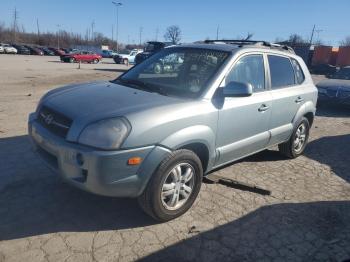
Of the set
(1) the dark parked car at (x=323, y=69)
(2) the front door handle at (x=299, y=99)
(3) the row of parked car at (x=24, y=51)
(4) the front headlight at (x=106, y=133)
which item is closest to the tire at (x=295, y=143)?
(2) the front door handle at (x=299, y=99)

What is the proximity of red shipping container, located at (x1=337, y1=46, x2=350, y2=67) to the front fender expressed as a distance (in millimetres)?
41564

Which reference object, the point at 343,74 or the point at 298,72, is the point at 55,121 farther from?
the point at 343,74

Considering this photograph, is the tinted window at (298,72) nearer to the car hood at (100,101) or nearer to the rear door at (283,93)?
the rear door at (283,93)

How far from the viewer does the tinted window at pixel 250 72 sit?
406cm

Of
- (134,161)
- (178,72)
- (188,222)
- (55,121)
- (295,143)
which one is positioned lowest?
(188,222)

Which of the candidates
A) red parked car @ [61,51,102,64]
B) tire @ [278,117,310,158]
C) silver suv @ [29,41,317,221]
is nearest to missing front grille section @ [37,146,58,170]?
silver suv @ [29,41,317,221]

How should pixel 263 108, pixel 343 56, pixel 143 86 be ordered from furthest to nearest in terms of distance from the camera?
pixel 343 56
pixel 263 108
pixel 143 86

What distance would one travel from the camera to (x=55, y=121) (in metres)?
3.33

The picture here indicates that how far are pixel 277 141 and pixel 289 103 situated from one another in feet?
1.99

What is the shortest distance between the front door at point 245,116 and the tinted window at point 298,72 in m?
1.14

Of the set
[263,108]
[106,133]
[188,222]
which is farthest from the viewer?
[263,108]

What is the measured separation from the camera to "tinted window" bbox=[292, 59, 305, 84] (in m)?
5.49

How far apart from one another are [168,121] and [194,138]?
1.34ft

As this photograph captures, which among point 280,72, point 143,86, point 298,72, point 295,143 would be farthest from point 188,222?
point 298,72
